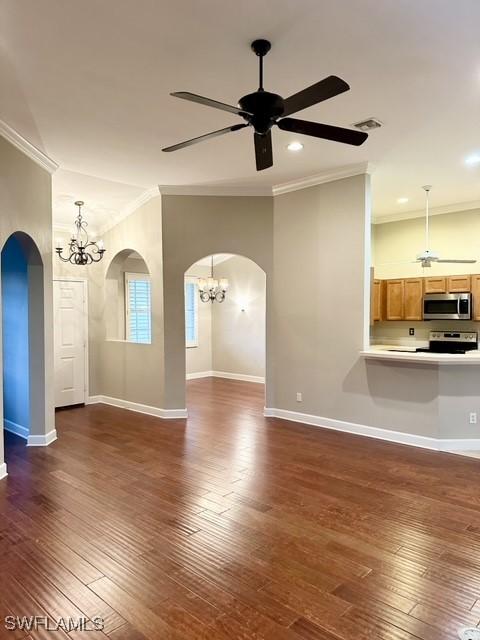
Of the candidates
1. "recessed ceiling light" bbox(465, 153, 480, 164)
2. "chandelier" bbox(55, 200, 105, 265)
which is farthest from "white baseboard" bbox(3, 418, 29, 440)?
"recessed ceiling light" bbox(465, 153, 480, 164)

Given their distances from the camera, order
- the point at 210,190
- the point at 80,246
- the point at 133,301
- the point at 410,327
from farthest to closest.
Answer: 1. the point at 133,301
2. the point at 410,327
3. the point at 80,246
4. the point at 210,190

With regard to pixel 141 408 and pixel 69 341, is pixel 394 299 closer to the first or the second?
pixel 141 408

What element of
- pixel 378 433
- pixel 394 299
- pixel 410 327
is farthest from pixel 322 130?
pixel 410 327

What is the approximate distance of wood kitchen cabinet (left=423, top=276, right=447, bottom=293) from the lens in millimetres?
6742

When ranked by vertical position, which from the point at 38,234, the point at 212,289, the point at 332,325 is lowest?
the point at 332,325

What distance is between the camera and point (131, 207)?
255 inches

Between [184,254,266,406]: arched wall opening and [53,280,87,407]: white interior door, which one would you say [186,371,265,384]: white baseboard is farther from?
[53,280,87,407]: white interior door

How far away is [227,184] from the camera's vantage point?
576 centimetres

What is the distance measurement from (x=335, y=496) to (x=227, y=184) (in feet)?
13.6

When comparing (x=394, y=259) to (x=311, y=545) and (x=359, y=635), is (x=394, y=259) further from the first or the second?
(x=359, y=635)

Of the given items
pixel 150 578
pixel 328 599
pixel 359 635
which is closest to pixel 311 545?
pixel 328 599

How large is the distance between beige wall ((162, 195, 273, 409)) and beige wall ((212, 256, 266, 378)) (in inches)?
132

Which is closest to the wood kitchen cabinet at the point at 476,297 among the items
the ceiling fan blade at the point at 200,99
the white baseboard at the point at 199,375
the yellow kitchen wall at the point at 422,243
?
the yellow kitchen wall at the point at 422,243

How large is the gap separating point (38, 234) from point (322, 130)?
335cm
